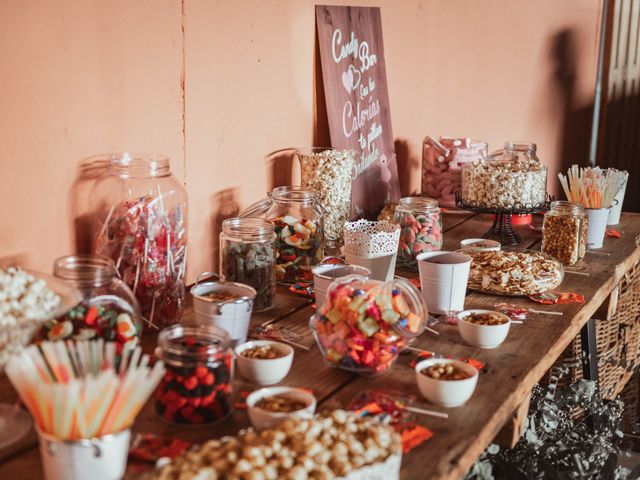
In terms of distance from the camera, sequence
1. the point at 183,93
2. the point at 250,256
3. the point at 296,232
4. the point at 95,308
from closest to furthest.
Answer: the point at 95,308, the point at 250,256, the point at 183,93, the point at 296,232

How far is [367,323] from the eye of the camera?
56.3 inches

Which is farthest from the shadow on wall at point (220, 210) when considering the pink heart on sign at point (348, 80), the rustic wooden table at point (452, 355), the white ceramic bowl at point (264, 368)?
the white ceramic bowl at point (264, 368)

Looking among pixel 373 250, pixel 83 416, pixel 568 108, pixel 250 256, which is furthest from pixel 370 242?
pixel 568 108

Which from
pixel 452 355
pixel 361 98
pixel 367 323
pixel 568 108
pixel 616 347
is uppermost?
pixel 361 98

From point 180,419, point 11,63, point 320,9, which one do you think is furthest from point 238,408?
point 320,9

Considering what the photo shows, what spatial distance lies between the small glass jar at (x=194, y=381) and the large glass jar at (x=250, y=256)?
0.49m

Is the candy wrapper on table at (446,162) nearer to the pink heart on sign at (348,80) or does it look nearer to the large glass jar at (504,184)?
the large glass jar at (504,184)

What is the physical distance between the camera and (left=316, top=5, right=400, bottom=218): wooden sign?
240 centimetres

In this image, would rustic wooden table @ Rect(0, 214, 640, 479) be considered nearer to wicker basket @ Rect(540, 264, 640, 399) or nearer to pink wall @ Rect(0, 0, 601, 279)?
pink wall @ Rect(0, 0, 601, 279)

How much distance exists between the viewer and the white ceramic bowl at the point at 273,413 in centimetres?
118

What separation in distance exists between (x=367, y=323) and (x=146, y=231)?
48cm

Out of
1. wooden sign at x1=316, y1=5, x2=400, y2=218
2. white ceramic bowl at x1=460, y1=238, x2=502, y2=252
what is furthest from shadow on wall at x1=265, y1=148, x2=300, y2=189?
white ceramic bowl at x1=460, y1=238, x2=502, y2=252

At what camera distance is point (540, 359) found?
159 cm

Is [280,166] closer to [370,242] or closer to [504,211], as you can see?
[370,242]
